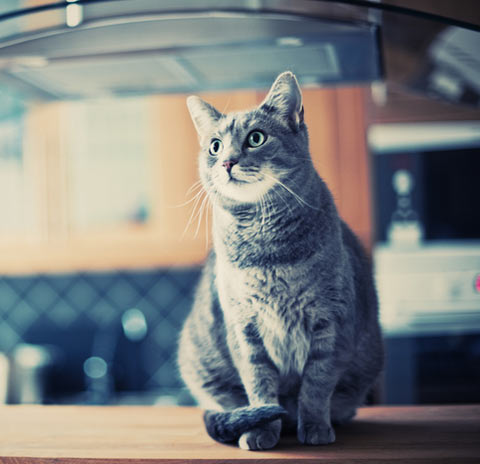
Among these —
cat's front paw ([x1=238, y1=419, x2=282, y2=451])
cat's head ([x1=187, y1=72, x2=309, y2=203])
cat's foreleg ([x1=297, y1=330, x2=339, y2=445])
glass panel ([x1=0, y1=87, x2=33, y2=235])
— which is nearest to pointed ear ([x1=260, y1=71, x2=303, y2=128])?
cat's head ([x1=187, y1=72, x2=309, y2=203])

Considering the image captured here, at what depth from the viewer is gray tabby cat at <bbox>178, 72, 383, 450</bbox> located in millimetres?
723

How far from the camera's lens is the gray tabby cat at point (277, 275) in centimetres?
72

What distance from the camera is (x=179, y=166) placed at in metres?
2.42

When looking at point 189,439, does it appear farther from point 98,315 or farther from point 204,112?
point 98,315

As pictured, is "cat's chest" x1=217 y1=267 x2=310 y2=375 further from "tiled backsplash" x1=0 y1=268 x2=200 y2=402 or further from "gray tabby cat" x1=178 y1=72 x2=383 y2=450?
"tiled backsplash" x1=0 y1=268 x2=200 y2=402

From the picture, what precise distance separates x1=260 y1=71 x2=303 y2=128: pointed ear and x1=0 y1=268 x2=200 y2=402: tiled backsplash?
212 centimetres

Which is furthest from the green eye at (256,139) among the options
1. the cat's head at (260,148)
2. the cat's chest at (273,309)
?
the cat's chest at (273,309)

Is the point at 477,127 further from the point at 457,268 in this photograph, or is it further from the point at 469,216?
the point at 457,268

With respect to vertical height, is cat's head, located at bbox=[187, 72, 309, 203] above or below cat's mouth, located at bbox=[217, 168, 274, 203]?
above

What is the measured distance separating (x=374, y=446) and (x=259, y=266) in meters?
0.27

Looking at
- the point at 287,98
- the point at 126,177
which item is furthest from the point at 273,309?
the point at 126,177

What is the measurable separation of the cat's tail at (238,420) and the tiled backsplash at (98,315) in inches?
78.5

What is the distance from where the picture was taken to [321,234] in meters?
0.76

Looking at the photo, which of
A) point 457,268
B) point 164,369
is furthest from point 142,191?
point 457,268
